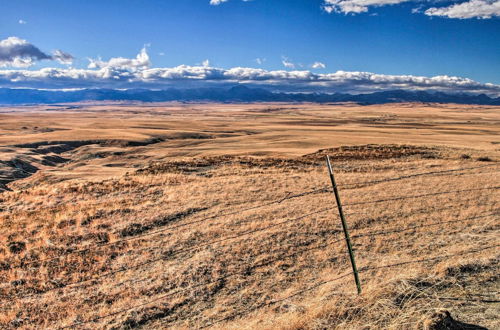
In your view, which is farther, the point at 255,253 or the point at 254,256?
the point at 255,253

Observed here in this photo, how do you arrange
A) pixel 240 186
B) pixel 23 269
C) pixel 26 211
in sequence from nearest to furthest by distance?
pixel 23 269, pixel 26 211, pixel 240 186

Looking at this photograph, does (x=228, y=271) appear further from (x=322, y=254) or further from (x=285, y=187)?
(x=285, y=187)

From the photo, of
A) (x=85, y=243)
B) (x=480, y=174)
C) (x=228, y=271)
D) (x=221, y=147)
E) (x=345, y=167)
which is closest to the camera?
(x=228, y=271)

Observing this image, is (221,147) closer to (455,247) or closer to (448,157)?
(448,157)

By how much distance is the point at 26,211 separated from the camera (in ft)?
68.7

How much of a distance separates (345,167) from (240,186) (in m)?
12.4

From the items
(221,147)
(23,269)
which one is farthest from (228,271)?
(221,147)

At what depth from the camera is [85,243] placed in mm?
14648

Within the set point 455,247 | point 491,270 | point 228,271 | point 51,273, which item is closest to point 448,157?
point 455,247

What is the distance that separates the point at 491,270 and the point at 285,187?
43.4 feet

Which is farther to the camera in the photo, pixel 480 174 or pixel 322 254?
pixel 480 174

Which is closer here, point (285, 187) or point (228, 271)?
point (228, 271)

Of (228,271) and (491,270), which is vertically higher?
(491,270)

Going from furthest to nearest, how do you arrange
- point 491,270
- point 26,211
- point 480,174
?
point 480,174 → point 26,211 → point 491,270
